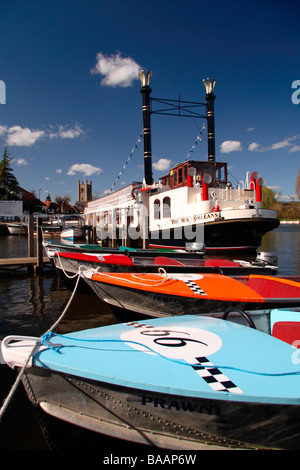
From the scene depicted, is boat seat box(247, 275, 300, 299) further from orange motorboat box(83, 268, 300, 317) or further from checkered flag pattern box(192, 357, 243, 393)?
checkered flag pattern box(192, 357, 243, 393)

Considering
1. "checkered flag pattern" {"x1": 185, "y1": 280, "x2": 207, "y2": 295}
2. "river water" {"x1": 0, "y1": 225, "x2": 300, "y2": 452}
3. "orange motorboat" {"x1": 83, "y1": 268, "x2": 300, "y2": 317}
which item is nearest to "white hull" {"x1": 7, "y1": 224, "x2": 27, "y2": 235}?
"river water" {"x1": 0, "y1": 225, "x2": 300, "y2": 452}

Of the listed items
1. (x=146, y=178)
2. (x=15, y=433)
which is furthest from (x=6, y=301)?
(x=146, y=178)

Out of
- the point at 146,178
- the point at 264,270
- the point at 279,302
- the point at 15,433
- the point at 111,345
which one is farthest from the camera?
the point at 146,178

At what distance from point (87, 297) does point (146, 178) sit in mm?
13554

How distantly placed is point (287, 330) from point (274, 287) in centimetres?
189

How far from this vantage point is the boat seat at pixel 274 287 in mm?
4816

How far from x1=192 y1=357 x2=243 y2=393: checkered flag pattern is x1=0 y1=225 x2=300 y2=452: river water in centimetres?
94

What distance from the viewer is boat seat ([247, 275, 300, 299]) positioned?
4.82 metres

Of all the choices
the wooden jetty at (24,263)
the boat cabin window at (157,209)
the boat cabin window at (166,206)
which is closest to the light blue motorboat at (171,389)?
the wooden jetty at (24,263)

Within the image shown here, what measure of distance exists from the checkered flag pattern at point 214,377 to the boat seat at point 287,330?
1481mm

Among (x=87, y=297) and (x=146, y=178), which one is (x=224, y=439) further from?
(x=146, y=178)

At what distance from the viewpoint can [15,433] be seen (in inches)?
113

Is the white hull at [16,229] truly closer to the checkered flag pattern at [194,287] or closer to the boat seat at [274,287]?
the checkered flag pattern at [194,287]

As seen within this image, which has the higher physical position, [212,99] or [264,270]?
[212,99]
